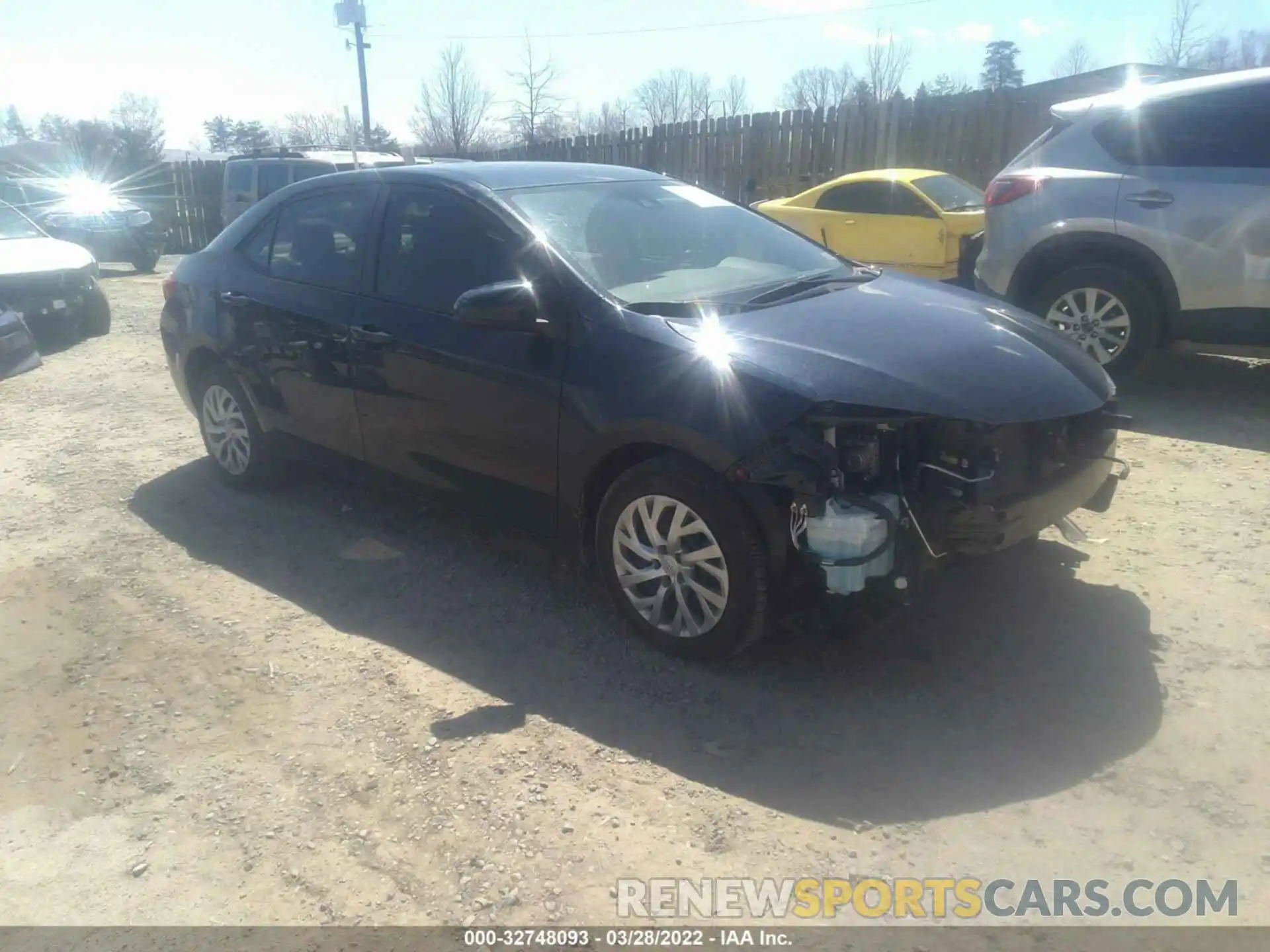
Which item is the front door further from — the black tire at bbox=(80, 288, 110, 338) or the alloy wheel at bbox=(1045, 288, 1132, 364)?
the black tire at bbox=(80, 288, 110, 338)

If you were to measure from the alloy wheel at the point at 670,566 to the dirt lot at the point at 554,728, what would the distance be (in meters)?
0.21

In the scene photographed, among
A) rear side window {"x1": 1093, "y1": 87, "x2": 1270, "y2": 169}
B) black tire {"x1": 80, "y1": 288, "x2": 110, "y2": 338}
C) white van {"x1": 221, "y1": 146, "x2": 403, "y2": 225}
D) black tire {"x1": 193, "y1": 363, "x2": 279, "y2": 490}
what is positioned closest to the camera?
black tire {"x1": 193, "y1": 363, "x2": 279, "y2": 490}

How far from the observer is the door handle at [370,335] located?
444 centimetres

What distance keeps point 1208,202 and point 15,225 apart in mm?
12394

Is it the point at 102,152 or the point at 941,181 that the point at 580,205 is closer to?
the point at 941,181

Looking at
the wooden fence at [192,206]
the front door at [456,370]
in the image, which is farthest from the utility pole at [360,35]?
the front door at [456,370]

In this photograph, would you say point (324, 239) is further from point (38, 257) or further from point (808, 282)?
point (38, 257)

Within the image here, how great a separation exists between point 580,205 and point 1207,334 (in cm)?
432

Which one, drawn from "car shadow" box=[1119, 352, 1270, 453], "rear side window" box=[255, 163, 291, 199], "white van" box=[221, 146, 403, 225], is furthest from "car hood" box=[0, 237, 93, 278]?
"car shadow" box=[1119, 352, 1270, 453]

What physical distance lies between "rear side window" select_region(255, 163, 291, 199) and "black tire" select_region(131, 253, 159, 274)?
12.6ft

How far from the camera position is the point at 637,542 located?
3.68 meters

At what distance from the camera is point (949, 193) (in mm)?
10773

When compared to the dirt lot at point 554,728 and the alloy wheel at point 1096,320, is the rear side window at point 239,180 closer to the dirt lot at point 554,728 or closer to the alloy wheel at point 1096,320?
the dirt lot at point 554,728

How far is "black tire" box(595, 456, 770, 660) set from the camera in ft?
11.1
